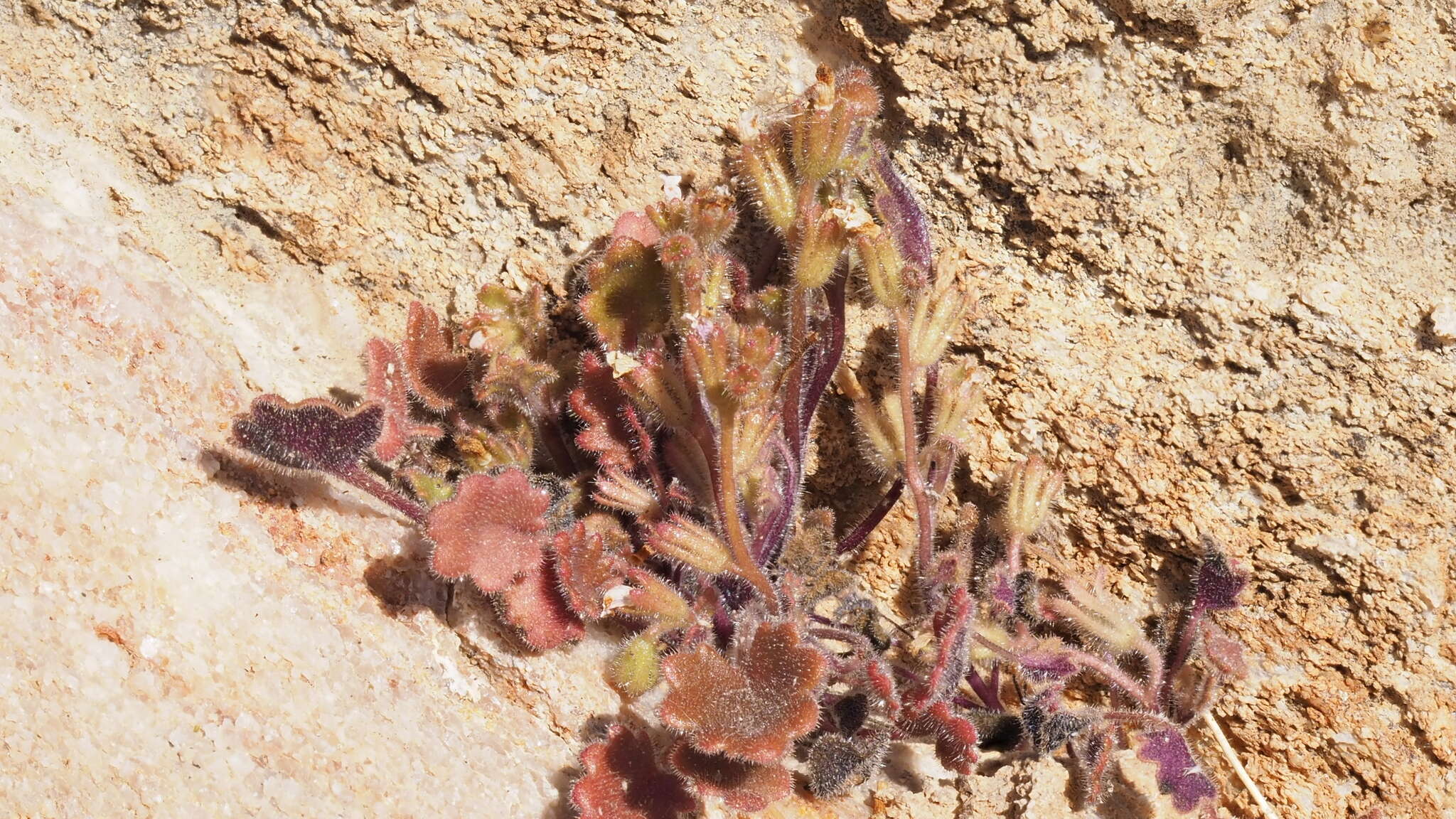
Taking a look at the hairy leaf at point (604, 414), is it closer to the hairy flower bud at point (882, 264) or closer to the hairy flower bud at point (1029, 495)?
the hairy flower bud at point (882, 264)

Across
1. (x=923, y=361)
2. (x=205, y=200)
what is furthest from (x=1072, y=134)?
(x=205, y=200)

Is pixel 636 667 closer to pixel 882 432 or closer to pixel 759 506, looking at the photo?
pixel 759 506

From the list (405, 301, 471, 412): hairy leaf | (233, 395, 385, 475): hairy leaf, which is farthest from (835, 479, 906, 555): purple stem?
(233, 395, 385, 475): hairy leaf

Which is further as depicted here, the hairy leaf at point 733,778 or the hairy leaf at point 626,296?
the hairy leaf at point 626,296

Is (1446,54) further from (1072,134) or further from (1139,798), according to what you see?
(1139,798)

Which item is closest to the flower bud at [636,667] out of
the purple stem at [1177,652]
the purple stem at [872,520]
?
the purple stem at [872,520]

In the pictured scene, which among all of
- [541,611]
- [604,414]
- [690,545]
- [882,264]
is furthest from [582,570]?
[882,264]

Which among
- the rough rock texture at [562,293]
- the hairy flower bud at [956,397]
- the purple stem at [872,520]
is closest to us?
the rough rock texture at [562,293]
